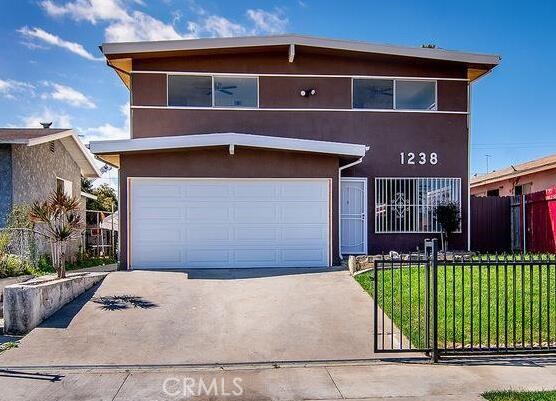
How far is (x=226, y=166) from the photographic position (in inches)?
528

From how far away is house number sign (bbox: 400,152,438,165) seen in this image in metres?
16.1

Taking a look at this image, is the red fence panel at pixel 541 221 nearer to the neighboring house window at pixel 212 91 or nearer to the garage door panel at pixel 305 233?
the garage door panel at pixel 305 233

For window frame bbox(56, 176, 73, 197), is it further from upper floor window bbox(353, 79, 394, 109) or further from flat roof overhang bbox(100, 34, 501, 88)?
upper floor window bbox(353, 79, 394, 109)

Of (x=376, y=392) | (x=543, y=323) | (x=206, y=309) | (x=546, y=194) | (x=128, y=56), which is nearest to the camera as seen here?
(x=376, y=392)

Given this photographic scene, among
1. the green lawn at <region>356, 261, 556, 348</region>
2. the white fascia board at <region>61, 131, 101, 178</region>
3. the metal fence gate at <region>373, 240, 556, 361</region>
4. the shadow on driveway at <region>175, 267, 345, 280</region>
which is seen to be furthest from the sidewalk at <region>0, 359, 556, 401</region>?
the white fascia board at <region>61, 131, 101, 178</region>

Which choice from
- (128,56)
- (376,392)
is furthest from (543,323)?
(128,56)

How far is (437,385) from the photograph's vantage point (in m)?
6.30

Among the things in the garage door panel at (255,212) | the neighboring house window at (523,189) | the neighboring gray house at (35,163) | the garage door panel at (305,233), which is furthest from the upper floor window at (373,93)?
the neighboring gray house at (35,163)

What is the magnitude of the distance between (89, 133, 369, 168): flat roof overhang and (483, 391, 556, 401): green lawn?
8.18 metres

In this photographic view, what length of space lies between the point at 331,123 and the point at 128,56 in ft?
21.1

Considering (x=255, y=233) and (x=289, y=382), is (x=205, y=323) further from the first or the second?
(x=255, y=233)

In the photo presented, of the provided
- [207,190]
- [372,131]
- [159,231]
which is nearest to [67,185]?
[159,231]

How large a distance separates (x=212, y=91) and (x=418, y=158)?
6.76 m

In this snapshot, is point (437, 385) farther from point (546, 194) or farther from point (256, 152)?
point (546, 194)
